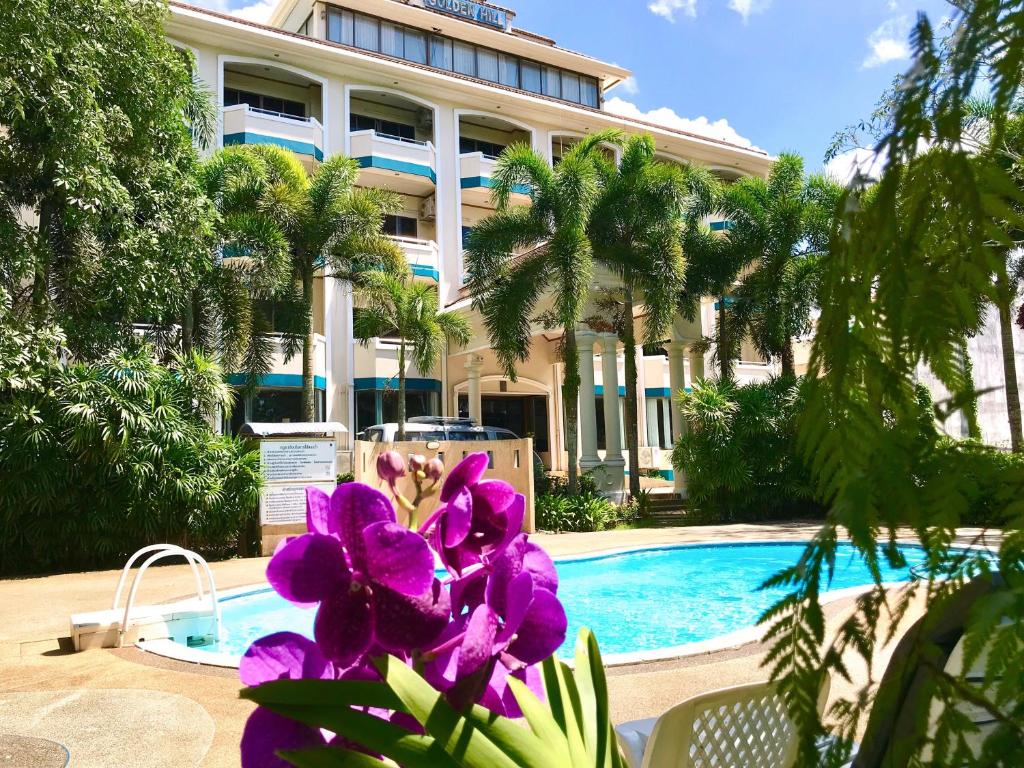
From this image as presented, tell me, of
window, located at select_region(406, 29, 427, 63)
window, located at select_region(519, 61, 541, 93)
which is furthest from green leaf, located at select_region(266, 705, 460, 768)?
window, located at select_region(519, 61, 541, 93)

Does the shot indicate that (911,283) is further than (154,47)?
No

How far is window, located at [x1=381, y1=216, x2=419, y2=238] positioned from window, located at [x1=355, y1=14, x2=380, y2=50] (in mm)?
5628

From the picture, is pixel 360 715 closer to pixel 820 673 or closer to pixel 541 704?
pixel 541 704

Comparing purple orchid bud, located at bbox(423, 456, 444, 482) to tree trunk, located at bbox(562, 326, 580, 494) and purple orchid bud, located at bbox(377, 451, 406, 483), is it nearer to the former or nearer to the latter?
purple orchid bud, located at bbox(377, 451, 406, 483)

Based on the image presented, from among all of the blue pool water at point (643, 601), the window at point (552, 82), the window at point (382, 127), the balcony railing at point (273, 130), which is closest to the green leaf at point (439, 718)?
the blue pool water at point (643, 601)

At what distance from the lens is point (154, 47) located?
12.0 metres

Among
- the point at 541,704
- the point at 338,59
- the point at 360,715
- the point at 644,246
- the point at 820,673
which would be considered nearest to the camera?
the point at 820,673

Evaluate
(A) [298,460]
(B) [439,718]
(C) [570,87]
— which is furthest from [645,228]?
(B) [439,718]

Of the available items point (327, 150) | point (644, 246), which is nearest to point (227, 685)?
point (644, 246)

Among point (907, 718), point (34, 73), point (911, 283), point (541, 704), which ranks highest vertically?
point (34, 73)

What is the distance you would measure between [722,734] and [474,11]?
1145 inches

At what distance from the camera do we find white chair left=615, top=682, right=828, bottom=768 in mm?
1851

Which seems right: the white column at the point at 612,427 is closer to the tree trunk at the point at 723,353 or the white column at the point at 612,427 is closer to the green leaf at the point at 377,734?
the tree trunk at the point at 723,353

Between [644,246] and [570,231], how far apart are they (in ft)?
6.54
